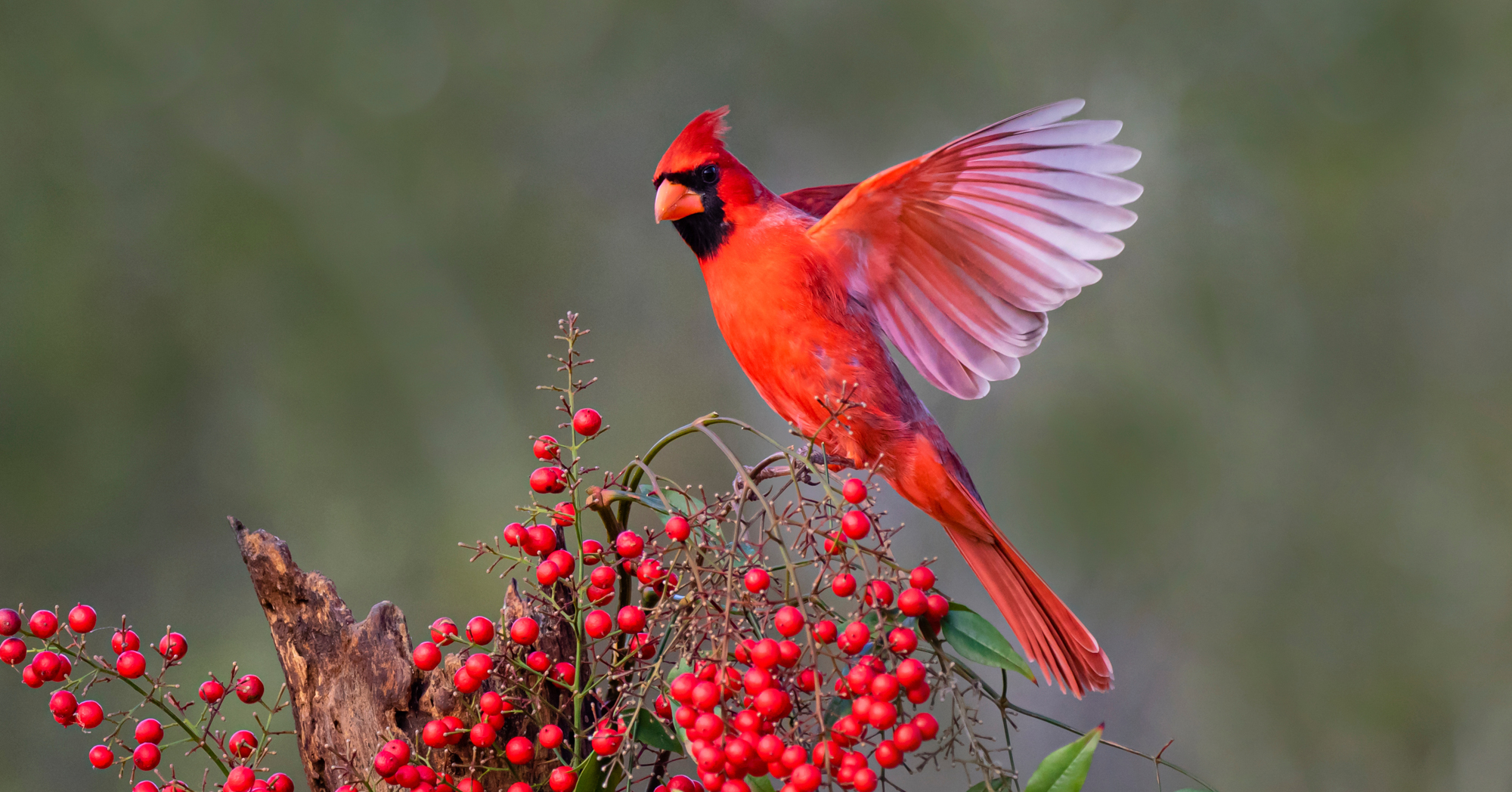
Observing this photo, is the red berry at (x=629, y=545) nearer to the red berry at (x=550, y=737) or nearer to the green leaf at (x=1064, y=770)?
the red berry at (x=550, y=737)

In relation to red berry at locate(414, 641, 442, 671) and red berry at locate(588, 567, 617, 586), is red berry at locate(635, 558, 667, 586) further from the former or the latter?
red berry at locate(414, 641, 442, 671)

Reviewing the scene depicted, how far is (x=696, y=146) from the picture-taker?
0.91 meters

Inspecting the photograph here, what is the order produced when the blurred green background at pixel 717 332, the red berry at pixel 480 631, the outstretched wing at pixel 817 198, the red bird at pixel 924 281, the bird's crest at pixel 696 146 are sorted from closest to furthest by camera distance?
the red berry at pixel 480 631, the red bird at pixel 924 281, the bird's crest at pixel 696 146, the outstretched wing at pixel 817 198, the blurred green background at pixel 717 332

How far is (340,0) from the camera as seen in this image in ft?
6.23

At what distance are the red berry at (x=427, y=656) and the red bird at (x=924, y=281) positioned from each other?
300 mm

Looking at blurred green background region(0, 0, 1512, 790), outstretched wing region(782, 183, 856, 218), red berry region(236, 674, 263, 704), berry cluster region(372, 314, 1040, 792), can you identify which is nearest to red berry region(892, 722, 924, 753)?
berry cluster region(372, 314, 1040, 792)

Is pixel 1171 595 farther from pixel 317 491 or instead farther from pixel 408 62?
pixel 408 62

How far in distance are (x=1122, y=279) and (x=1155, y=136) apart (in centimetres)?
24

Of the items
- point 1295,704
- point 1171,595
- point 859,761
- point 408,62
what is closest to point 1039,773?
point 859,761

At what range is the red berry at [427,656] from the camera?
2.36 feet

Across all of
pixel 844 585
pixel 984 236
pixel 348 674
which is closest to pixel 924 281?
pixel 984 236

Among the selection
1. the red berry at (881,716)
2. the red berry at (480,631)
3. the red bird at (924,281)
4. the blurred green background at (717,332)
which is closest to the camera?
the red berry at (881,716)

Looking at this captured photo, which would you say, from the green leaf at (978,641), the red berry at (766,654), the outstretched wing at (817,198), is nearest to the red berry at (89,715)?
the red berry at (766,654)

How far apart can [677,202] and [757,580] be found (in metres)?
0.39
